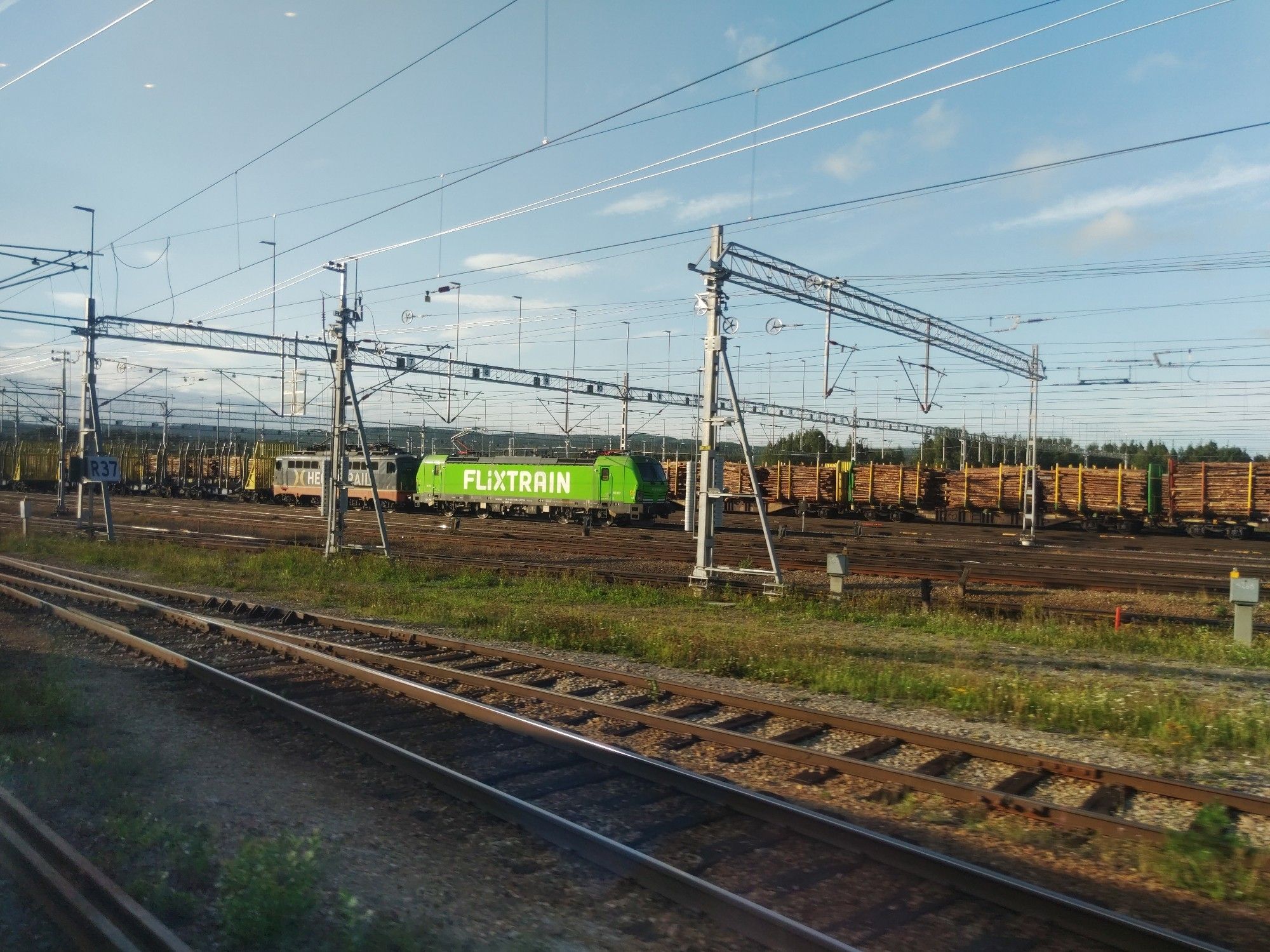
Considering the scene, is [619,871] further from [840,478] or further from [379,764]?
[840,478]

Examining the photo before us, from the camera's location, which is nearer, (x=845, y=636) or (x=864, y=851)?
(x=864, y=851)

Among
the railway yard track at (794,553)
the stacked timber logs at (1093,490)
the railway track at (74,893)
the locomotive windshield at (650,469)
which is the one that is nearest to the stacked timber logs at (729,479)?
the locomotive windshield at (650,469)

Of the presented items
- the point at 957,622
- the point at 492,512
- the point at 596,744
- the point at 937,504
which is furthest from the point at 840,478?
the point at 596,744

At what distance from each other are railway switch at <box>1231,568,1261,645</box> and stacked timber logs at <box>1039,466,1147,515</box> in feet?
98.6

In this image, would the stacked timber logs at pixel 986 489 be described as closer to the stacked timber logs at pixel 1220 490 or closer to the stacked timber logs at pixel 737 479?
the stacked timber logs at pixel 1220 490

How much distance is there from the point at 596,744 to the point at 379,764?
1.69 metres

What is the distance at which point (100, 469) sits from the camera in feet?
82.9

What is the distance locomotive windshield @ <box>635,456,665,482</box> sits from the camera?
128 ft

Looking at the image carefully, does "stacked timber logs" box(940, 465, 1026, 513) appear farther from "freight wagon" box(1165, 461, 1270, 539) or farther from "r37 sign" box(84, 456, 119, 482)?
"r37 sign" box(84, 456, 119, 482)

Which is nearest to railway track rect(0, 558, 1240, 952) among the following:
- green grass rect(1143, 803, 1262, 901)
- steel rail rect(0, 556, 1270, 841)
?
steel rail rect(0, 556, 1270, 841)

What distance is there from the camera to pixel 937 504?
47.5 metres

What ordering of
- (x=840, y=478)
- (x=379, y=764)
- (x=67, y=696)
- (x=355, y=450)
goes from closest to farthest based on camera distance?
(x=379, y=764), (x=67, y=696), (x=840, y=478), (x=355, y=450)

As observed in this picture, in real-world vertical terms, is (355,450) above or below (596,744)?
above

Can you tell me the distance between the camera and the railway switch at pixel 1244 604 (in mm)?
12977
